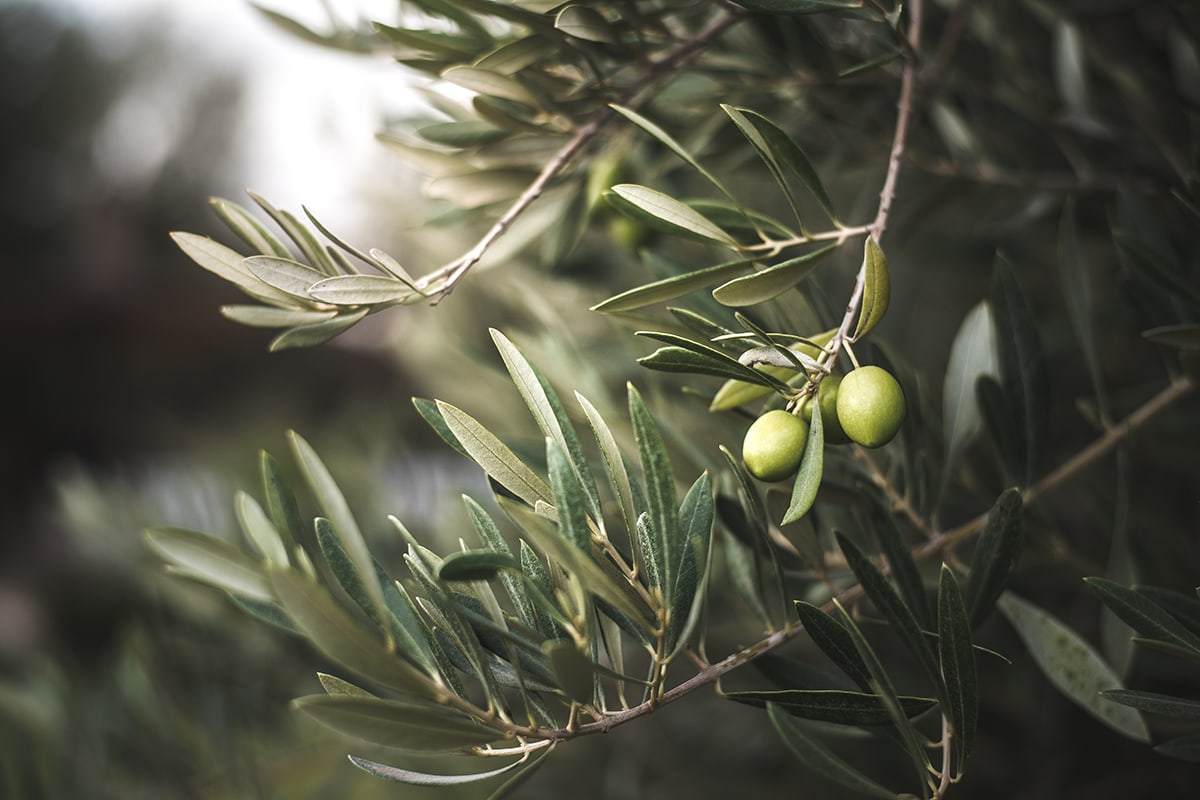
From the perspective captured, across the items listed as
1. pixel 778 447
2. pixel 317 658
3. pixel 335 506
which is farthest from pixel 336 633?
pixel 317 658

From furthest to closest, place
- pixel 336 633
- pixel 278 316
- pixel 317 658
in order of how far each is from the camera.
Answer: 1. pixel 317 658
2. pixel 278 316
3. pixel 336 633

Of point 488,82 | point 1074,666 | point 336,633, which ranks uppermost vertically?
point 488,82

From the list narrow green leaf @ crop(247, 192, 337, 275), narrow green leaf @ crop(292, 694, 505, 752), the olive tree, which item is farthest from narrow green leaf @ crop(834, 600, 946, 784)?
narrow green leaf @ crop(247, 192, 337, 275)

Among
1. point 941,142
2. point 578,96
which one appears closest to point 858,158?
point 941,142

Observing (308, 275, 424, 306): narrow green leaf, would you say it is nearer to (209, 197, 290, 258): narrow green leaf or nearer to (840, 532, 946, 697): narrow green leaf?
(209, 197, 290, 258): narrow green leaf

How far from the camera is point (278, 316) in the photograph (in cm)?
30

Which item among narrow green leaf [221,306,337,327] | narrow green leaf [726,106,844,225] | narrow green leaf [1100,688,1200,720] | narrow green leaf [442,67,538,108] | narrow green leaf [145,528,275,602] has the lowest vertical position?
narrow green leaf [1100,688,1200,720]

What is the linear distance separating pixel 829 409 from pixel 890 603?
63 millimetres

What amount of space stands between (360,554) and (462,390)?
862 mm

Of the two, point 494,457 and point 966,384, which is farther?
point 966,384

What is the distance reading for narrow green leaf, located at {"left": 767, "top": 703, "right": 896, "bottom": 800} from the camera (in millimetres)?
269

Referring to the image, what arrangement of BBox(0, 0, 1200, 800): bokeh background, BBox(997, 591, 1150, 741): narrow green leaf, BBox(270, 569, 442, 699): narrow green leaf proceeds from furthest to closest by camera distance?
BBox(0, 0, 1200, 800): bokeh background → BBox(997, 591, 1150, 741): narrow green leaf → BBox(270, 569, 442, 699): narrow green leaf

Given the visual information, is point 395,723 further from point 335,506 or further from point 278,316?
point 278,316

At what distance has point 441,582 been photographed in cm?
24
